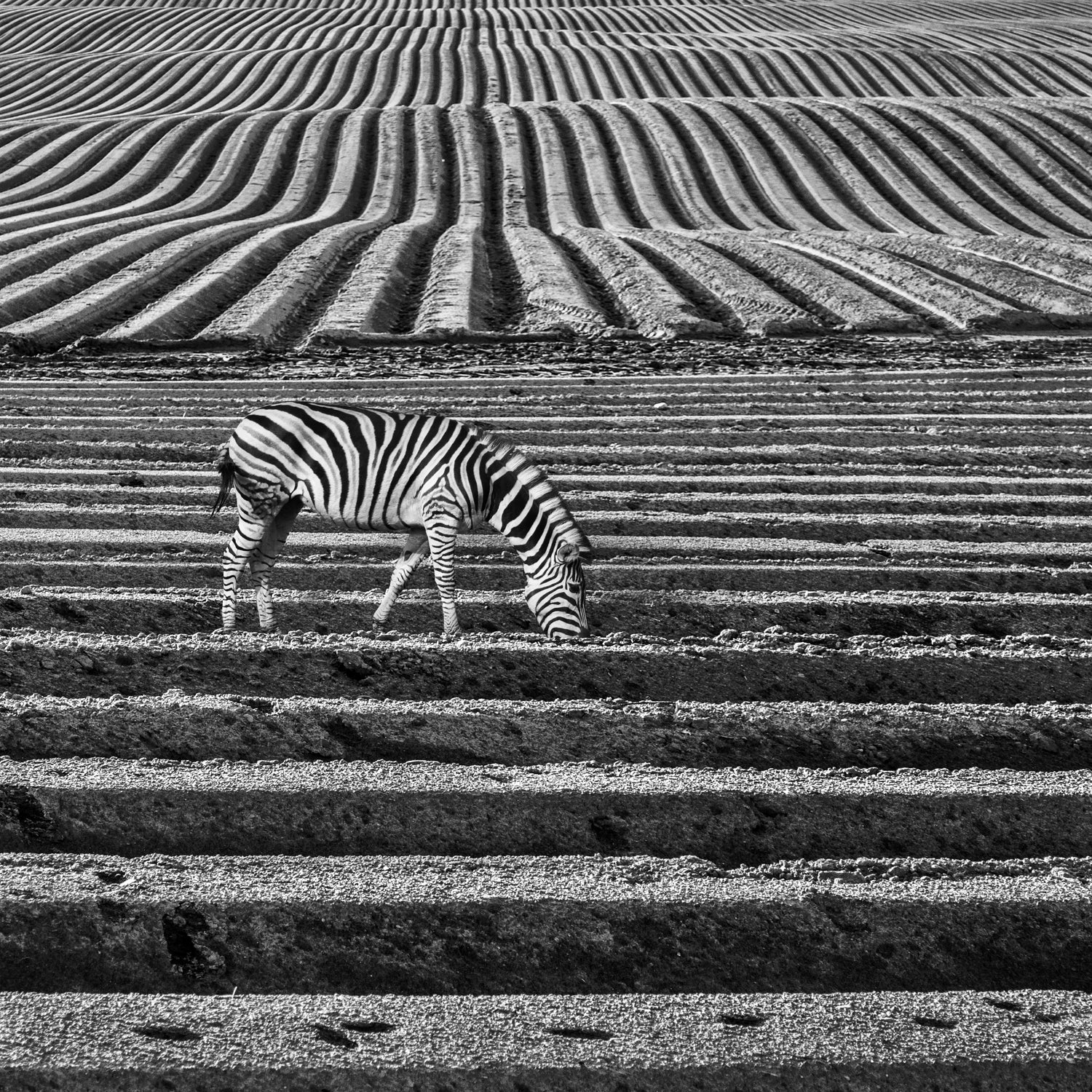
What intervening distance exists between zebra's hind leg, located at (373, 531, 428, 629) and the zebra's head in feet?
2.29

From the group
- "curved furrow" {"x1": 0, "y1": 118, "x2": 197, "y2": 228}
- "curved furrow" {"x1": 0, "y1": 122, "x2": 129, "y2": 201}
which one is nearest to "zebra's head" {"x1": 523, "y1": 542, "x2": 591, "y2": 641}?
"curved furrow" {"x1": 0, "y1": 118, "x2": 197, "y2": 228}

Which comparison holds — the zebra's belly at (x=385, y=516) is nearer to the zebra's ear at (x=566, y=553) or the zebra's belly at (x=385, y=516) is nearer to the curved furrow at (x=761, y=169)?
the zebra's ear at (x=566, y=553)

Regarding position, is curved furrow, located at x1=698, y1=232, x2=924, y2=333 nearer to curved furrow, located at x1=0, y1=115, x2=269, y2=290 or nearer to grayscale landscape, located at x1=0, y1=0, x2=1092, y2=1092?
grayscale landscape, located at x1=0, y1=0, x2=1092, y2=1092

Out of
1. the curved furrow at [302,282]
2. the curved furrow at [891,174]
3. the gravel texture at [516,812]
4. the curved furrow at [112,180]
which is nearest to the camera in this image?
the gravel texture at [516,812]

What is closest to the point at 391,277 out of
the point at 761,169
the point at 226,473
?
the point at 226,473

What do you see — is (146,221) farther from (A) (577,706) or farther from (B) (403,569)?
(A) (577,706)

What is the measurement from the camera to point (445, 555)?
595cm

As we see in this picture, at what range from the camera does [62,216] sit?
22312 mm

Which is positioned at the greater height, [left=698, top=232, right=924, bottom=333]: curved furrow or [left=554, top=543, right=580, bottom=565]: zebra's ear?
[left=698, top=232, right=924, bottom=333]: curved furrow

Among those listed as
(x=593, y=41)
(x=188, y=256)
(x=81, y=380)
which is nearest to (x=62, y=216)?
(x=188, y=256)

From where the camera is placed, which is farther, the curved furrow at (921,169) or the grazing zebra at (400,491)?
the curved furrow at (921,169)

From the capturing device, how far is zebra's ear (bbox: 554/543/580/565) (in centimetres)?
589

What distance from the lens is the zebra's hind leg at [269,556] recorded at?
235 inches

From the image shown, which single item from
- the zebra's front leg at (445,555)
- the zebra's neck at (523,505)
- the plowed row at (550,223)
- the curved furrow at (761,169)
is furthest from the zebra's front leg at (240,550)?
the curved furrow at (761,169)
